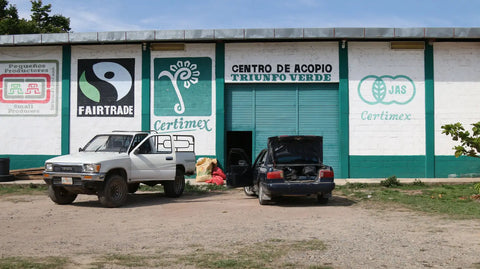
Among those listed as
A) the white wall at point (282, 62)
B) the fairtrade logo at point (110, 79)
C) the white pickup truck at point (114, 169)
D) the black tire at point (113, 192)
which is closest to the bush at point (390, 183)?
the white wall at point (282, 62)

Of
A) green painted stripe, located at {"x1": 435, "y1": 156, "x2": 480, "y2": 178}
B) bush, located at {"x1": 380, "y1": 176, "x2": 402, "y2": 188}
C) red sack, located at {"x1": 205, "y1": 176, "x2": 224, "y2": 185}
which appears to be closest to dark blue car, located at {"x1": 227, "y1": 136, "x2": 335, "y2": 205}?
red sack, located at {"x1": 205, "y1": 176, "x2": 224, "y2": 185}

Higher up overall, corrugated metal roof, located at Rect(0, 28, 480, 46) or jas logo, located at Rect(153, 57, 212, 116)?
corrugated metal roof, located at Rect(0, 28, 480, 46)

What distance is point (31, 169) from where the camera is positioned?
2088 cm

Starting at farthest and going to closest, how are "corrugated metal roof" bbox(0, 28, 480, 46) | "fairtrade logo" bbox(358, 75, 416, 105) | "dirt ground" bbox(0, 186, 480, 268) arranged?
"fairtrade logo" bbox(358, 75, 416, 105)
"corrugated metal roof" bbox(0, 28, 480, 46)
"dirt ground" bbox(0, 186, 480, 268)

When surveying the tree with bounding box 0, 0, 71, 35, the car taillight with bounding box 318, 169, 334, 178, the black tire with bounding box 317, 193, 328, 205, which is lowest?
the black tire with bounding box 317, 193, 328, 205

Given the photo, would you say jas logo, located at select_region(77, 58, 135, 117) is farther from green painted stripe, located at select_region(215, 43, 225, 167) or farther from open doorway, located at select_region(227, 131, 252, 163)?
open doorway, located at select_region(227, 131, 252, 163)

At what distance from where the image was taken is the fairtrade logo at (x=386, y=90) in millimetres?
20859

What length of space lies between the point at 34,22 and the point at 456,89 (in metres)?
35.2

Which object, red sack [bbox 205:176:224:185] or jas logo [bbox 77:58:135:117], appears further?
jas logo [bbox 77:58:135:117]

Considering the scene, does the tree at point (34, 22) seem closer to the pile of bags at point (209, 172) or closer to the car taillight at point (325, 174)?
the pile of bags at point (209, 172)

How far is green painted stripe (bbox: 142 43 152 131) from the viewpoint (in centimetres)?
2141

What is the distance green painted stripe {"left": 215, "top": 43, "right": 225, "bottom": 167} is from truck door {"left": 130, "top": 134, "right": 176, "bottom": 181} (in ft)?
21.6

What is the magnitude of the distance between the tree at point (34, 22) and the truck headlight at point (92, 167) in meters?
29.8

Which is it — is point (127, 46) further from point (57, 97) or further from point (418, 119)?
point (418, 119)
